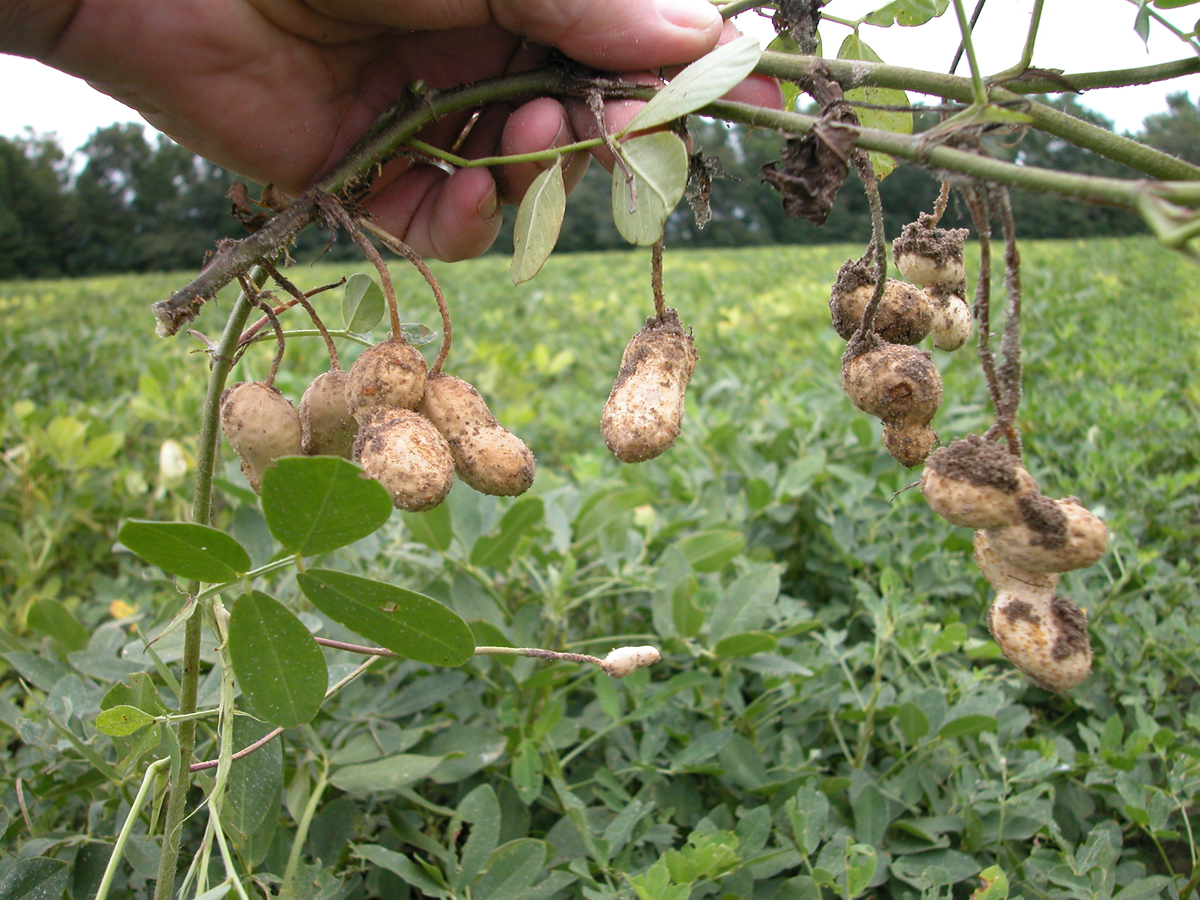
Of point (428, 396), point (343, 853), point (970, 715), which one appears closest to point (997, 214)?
point (428, 396)

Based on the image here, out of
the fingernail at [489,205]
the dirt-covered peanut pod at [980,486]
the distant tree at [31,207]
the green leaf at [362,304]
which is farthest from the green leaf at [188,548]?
the distant tree at [31,207]

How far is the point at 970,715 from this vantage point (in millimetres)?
1006

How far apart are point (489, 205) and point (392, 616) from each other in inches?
31.4

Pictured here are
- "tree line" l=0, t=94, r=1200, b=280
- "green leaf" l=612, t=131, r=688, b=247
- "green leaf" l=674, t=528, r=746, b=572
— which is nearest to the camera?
"green leaf" l=612, t=131, r=688, b=247

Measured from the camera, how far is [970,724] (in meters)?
1.00

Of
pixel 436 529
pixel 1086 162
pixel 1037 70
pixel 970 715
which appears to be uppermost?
pixel 1086 162

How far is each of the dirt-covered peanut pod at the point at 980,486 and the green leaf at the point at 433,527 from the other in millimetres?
824

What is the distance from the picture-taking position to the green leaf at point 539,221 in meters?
0.76

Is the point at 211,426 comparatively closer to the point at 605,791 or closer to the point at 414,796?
the point at 414,796

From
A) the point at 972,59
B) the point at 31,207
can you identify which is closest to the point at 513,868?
the point at 972,59

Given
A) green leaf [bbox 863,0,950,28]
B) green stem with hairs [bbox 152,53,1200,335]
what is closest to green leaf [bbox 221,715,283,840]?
green stem with hairs [bbox 152,53,1200,335]

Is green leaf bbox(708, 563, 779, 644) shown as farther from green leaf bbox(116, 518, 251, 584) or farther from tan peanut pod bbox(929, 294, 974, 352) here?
green leaf bbox(116, 518, 251, 584)

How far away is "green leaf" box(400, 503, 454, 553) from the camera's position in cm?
123

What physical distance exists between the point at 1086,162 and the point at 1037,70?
573 cm
